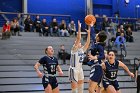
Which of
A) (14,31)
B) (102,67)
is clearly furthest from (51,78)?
(14,31)

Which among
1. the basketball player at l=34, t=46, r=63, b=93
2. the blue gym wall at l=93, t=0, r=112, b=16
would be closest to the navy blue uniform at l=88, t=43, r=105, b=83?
the basketball player at l=34, t=46, r=63, b=93

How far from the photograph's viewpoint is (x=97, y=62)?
891cm

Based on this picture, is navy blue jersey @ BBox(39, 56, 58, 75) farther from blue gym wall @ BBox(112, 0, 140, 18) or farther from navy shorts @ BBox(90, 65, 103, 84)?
blue gym wall @ BBox(112, 0, 140, 18)

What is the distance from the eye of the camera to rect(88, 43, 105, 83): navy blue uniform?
8758mm

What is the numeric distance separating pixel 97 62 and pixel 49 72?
1.32m

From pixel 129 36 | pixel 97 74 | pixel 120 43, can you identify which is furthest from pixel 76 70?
pixel 129 36

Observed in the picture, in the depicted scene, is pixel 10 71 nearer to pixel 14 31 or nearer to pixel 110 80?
pixel 14 31

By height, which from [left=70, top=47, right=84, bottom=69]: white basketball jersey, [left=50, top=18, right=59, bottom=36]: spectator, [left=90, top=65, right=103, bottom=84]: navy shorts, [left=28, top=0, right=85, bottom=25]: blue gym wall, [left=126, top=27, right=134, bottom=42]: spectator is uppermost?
[left=28, top=0, right=85, bottom=25]: blue gym wall

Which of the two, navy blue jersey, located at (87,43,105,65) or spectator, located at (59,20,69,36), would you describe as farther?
spectator, located at (59,20,69,36)

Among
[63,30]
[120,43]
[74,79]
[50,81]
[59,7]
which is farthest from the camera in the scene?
[59,7]

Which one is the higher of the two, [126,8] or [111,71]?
[126,8]

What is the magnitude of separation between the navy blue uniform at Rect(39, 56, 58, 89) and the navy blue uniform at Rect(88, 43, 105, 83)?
40.1 inches

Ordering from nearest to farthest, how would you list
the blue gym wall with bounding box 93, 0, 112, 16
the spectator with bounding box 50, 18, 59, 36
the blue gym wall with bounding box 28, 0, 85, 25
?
the spectator with bounding box 50, 18, 59, 36
the blue gym wall with bounding box 28, 0, 85, 25
the blue gym wall with bounding box 93, 0, 112, 16

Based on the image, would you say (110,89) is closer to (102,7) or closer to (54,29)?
(54,29)
